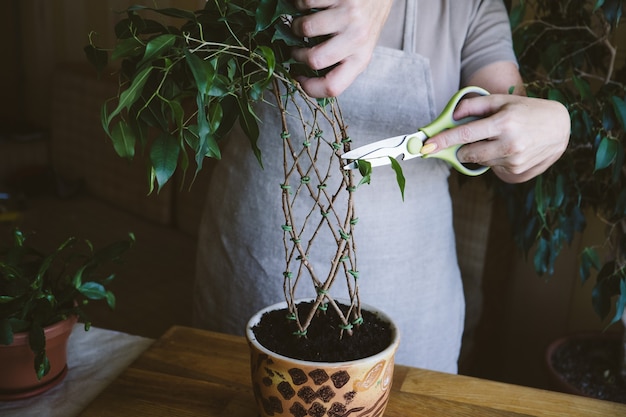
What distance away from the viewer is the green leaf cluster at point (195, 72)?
0.61 m

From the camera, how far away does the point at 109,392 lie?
916mm

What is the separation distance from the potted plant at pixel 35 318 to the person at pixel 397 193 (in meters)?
0.28

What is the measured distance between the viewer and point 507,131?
0.89 meters

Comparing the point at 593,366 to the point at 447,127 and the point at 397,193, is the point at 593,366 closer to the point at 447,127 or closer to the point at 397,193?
the point at 397,193

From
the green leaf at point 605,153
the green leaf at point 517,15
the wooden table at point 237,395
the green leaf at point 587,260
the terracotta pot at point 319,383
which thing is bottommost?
the wooden table at point 237,395

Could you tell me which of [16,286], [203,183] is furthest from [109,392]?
[203,183]

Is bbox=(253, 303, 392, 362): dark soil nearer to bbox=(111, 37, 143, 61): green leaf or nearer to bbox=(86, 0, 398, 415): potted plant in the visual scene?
bbox=(86, 0, 398, 415): potted plant

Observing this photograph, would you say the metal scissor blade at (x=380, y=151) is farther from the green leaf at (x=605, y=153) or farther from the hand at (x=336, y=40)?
the green leaf at (x=605, y=153)

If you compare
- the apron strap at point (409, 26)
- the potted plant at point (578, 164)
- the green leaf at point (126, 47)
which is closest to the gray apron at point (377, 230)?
the apron strap at point (409, 26)

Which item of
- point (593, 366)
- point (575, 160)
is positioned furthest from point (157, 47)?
point (593, 366)

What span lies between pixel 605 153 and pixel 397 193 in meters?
Result: 0.37

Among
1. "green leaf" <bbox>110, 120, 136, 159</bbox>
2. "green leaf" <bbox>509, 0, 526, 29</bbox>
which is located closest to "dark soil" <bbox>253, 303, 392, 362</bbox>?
→ "green leaf" <bbox>110, 120, 136, 159</bbox>

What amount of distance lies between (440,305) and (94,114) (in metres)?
2.43

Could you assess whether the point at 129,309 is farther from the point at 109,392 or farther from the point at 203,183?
the point at 109,392
